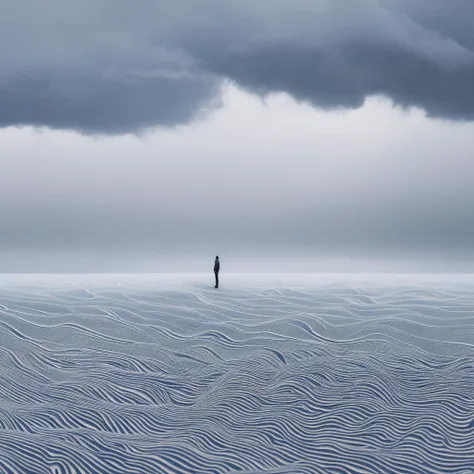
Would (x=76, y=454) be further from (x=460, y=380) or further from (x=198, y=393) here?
(x=460, y=380)

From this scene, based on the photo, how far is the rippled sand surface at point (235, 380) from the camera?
460 inches

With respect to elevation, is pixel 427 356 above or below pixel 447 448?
above

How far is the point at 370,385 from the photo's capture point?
14.5m

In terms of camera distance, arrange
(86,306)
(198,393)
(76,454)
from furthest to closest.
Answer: (86,306) < (198,393) < (76,454)

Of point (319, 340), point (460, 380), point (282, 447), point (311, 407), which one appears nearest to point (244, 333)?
point (319, 340)

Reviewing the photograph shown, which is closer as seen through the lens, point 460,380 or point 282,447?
point 282,447

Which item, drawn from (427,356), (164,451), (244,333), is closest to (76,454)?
(164,451)

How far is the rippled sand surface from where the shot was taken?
1170cm

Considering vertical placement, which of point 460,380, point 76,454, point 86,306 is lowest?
point 76,454

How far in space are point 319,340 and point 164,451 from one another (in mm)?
6264

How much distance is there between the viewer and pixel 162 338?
1638cm

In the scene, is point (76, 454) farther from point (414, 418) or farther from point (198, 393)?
point (414, 418)

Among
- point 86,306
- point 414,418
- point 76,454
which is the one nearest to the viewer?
point 76,454

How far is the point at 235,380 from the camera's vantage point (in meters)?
14.6
